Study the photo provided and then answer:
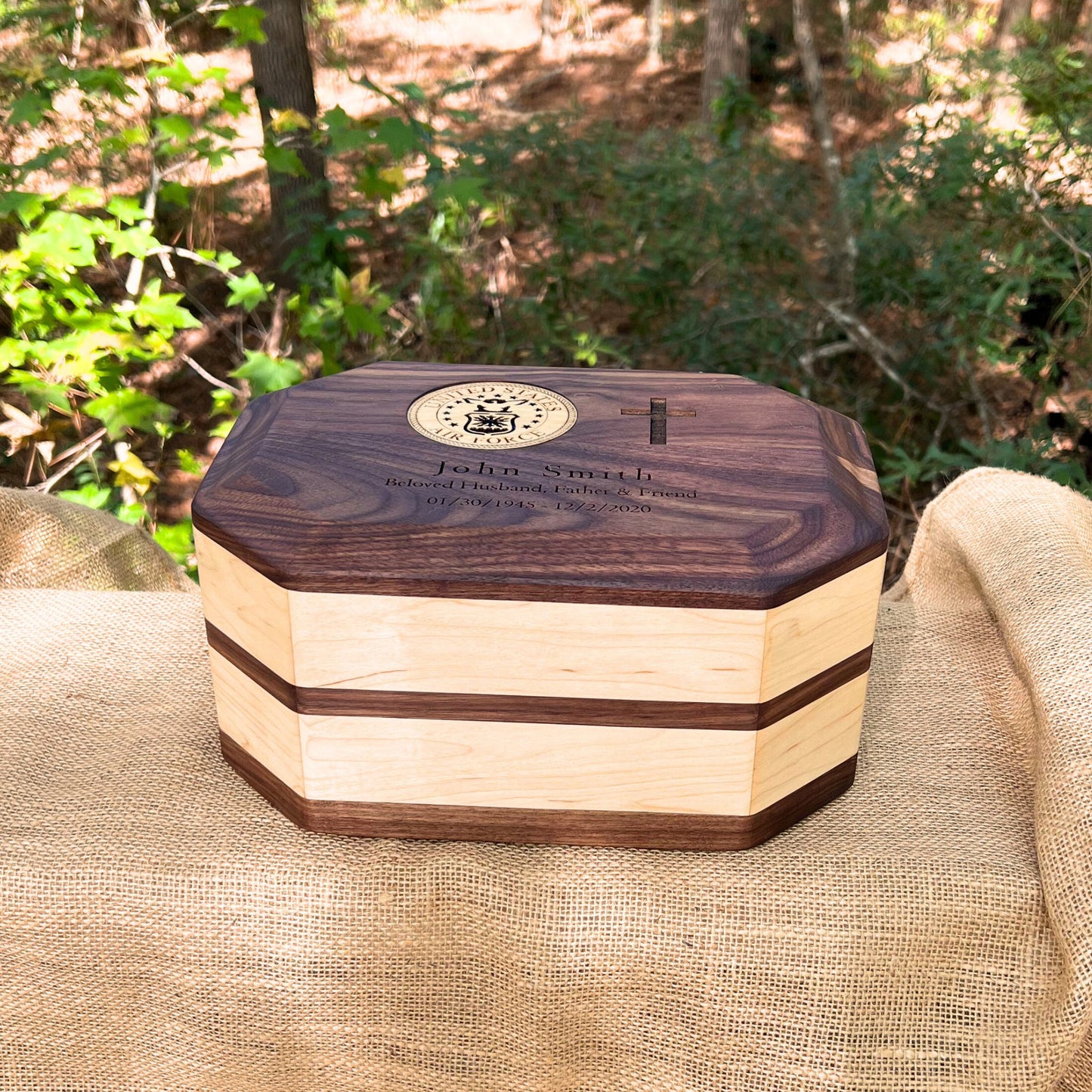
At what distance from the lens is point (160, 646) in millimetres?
1135

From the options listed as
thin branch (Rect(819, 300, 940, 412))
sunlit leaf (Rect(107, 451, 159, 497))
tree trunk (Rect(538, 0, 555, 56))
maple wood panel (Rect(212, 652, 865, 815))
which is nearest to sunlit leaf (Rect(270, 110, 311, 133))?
sunlit leaf (Rect(107, 451, 159, 497))

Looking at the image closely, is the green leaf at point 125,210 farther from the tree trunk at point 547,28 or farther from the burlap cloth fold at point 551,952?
the tree trunk at point 547,28

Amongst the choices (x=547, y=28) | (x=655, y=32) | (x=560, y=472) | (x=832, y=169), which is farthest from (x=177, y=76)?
(x=547, y=28)

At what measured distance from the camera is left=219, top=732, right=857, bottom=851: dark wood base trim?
84 cm

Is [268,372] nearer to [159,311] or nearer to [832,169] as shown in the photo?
[159,311]

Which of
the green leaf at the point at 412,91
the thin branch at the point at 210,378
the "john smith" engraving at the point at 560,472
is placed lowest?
the thin branch at the point at 210,378

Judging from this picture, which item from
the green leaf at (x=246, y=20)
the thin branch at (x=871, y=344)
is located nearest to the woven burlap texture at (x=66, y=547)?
the green leaf at (x=246, y=20)

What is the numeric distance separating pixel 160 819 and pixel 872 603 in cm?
59

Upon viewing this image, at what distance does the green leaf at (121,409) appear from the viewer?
1.86 m

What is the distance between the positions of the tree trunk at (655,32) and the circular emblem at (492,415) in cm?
483

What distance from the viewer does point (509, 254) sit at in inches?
103

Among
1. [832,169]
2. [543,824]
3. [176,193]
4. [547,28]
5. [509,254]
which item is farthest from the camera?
[547,28]

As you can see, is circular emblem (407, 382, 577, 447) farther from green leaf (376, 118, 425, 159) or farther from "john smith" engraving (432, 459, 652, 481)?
green leaf (376, 118, 425, 159)

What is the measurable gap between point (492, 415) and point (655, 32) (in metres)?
4.90
